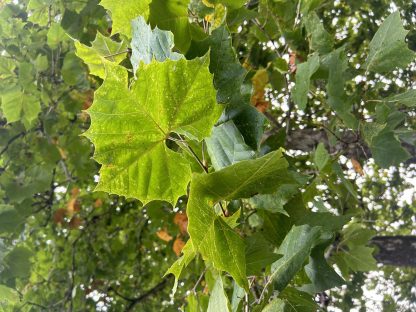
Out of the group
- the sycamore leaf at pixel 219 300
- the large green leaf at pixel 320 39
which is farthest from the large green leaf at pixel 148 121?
the large green leaf at pixel 320 39

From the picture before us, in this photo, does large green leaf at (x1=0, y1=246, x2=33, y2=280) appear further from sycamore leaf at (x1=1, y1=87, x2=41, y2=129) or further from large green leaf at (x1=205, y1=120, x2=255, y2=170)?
large green leaf at (x1=205, y1=120, x2=255, y2=170)

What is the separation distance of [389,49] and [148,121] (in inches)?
23.7

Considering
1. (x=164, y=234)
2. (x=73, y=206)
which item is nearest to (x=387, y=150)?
(x=164, y=234)

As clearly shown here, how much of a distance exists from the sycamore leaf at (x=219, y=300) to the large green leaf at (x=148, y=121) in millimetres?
149

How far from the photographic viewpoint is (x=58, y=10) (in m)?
2.25

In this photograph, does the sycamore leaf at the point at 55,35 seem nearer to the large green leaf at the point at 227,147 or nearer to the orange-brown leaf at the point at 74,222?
the orange-brown leaf at the point at 74,222

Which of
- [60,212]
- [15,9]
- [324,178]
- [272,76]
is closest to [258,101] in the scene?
[272,76]

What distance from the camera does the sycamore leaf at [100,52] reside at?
92 cm

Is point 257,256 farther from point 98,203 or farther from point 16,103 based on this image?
point 98,203

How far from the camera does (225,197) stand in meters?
0.62

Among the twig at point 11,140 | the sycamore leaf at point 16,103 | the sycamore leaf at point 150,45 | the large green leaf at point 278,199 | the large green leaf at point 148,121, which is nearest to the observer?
the large green leaf at point 148,121

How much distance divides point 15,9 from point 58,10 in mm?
300

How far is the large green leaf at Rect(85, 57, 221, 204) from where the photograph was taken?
550 millimetres

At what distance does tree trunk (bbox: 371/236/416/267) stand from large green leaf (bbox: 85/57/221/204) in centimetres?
232
